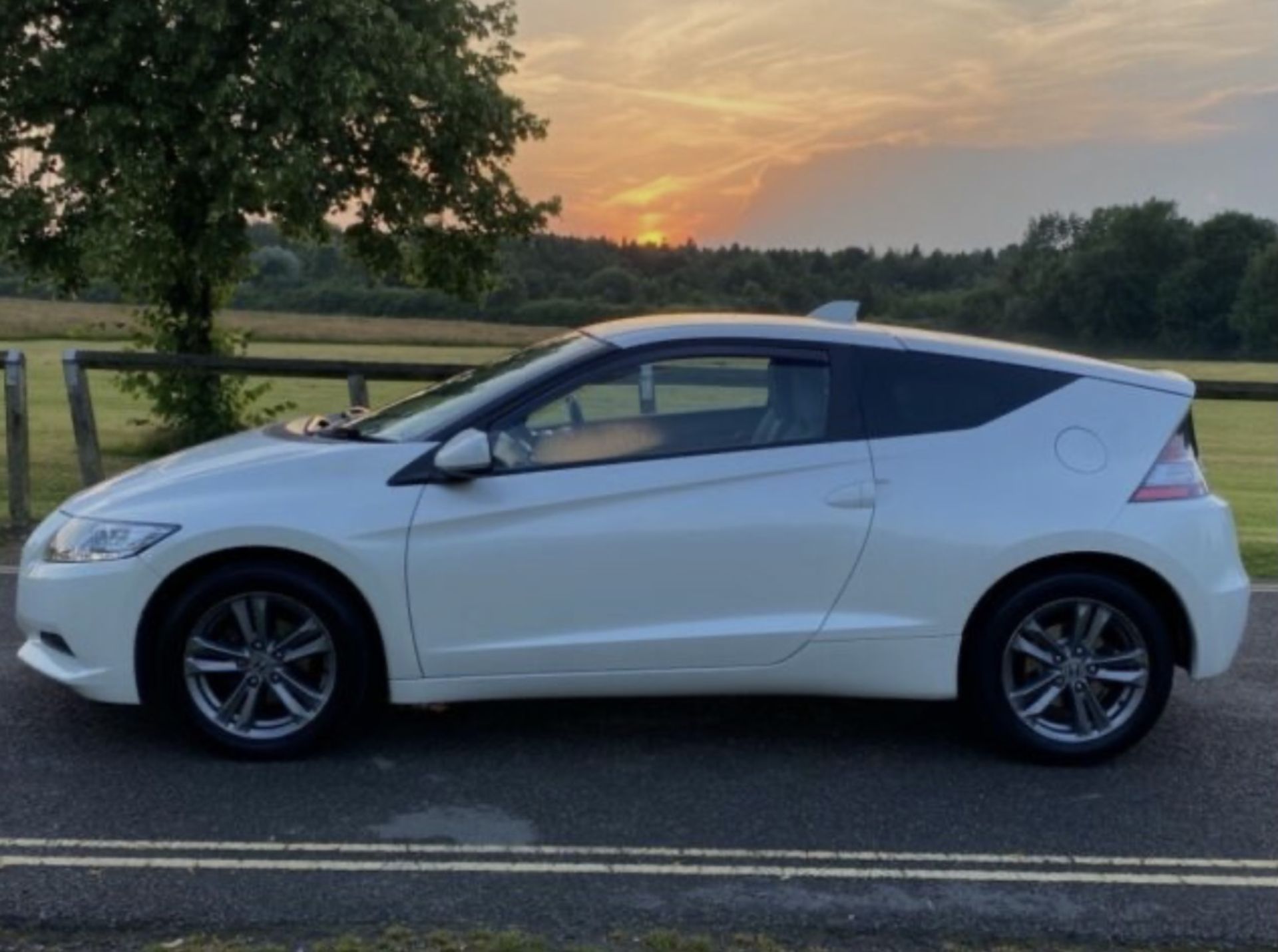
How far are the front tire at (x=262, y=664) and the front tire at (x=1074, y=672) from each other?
230 cm

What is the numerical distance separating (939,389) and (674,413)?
39.7 inches

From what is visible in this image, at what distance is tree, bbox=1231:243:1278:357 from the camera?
36.6m

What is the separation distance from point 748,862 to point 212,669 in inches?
81.8

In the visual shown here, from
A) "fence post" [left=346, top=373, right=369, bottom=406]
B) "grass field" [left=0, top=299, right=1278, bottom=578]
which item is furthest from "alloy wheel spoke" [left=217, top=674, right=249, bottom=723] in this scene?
"fence post" [left=346, top=373, right=369, bottom=406]

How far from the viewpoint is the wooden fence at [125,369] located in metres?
9.36

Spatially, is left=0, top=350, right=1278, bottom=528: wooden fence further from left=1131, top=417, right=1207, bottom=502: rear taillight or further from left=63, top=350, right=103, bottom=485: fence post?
left=1131, top=417, right=1207, bottom=502: rear taillight

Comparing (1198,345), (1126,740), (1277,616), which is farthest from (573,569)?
(1198,345)

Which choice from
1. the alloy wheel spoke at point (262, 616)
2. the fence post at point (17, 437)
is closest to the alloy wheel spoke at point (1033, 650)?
the alloy wheel spoke at point (262, 616)

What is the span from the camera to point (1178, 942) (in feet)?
11.8

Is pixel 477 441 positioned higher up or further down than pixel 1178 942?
higher up

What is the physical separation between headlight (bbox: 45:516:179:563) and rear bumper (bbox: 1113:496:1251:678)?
348 centimetres

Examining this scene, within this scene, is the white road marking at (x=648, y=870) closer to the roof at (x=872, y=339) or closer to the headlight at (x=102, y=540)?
the headlight at (x=102, y=540)

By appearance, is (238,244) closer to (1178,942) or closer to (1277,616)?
(1277,616)

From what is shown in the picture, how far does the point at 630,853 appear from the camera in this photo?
162 inches
